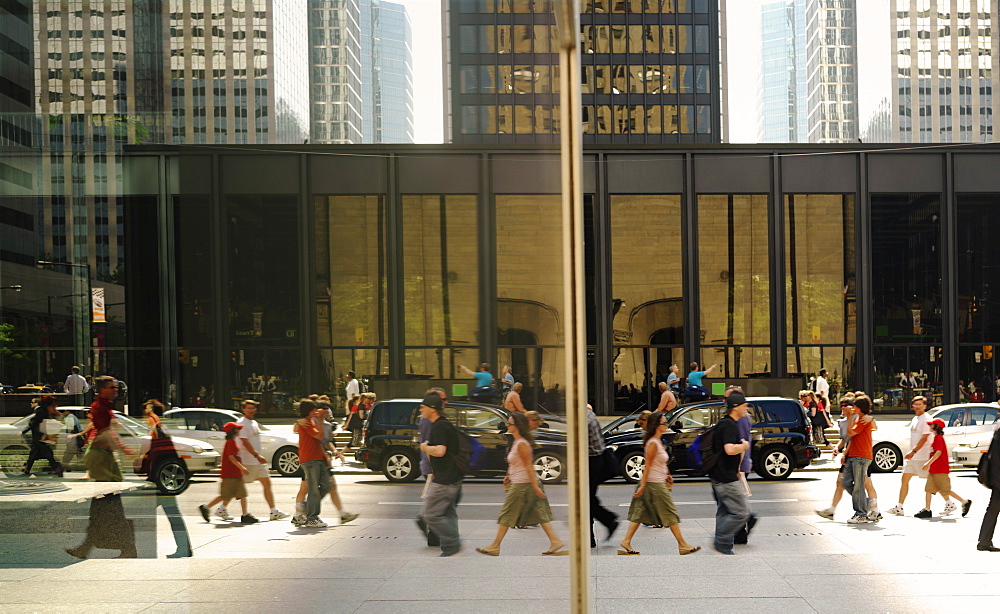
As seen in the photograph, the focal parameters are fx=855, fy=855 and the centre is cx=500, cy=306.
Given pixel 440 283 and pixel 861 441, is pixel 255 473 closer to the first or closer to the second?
pixel 440 283

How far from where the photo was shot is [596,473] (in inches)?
279

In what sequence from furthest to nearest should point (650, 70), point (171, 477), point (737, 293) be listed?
1. point (650, 70)
2. point (737, 293)
3. point (171, 477)

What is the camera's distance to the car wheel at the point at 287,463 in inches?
77.3

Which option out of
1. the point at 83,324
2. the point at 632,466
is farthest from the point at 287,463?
the point at 632,466

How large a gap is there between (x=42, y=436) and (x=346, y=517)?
33.6 inches

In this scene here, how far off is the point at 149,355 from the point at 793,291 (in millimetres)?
20448

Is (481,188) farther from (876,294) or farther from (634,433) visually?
(876,294)

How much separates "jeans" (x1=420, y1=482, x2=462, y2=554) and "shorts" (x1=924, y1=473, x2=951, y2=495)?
309 inches

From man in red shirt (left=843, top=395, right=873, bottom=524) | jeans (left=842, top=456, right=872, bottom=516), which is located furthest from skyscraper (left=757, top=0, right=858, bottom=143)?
jeans (left=842, top=456, right=872, bottom=516)

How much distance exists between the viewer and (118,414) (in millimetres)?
2291

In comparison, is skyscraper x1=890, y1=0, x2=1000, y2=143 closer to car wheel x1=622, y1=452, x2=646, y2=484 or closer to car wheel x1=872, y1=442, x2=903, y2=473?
car wheel x1=872, y1=442, x2=903, y2=473

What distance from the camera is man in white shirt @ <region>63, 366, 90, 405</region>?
2283 mm

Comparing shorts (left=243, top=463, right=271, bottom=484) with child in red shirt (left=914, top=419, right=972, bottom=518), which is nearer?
shorts (left=243, top=463, right=271, bottom=484)

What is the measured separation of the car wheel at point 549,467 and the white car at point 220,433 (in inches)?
20.8
